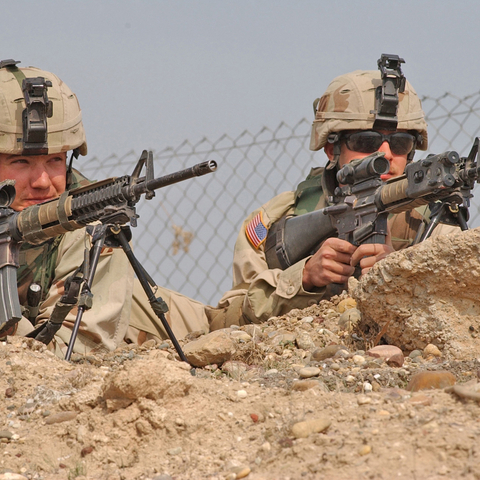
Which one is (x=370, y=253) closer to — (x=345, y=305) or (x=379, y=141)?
(x=345, y=305)

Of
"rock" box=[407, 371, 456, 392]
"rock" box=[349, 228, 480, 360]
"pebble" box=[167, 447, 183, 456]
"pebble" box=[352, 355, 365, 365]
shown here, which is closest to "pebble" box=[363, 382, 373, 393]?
"rock" box=[407, 371, 456, 392]

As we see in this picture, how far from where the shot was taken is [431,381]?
10.1ft

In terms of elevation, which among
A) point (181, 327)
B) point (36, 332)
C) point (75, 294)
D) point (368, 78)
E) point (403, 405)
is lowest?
point (181, 327)

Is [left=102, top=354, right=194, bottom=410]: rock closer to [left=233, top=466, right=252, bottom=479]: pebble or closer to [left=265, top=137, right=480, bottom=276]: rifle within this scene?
[left=233, top=466, right=252, bottom=479]: pebble

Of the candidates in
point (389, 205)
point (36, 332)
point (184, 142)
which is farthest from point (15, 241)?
point (184, 142)

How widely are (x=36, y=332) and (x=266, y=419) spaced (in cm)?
205

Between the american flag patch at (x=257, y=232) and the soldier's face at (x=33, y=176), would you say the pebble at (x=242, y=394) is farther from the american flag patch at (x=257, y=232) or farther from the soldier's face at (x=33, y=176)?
the american flag patch at (x=257, y=232)

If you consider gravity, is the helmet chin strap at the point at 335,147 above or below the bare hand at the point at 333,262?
above

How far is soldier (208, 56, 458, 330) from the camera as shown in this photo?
5.23m

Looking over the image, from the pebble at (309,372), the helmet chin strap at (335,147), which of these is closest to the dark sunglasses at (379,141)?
the helmet chin strap at (335,147)

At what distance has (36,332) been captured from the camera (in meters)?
4.52

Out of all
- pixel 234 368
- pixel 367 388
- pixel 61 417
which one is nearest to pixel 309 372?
pixel 367 388

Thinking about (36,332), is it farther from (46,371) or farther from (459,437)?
(459,437)

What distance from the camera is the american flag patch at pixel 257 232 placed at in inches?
226
